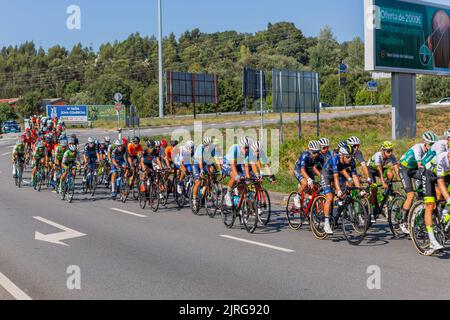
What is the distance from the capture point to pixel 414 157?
10.3 m

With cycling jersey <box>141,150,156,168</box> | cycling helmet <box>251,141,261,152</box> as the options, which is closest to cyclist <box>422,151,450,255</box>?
cycling helmet <box>251,141,261,152</box>

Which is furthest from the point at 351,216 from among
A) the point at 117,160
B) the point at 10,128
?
the point at 10,128

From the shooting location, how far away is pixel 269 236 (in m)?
11.1

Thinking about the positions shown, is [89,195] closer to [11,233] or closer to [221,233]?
[11,233]

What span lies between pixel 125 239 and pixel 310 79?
2054 cm

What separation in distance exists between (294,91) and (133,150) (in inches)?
537

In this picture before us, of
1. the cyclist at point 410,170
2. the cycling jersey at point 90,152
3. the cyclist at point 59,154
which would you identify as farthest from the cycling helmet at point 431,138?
the cycling jersey at point 90,152

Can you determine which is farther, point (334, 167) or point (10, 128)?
point (10, 128)

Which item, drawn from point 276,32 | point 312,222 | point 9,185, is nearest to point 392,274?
point 312,222

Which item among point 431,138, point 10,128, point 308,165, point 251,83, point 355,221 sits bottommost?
point 355,221

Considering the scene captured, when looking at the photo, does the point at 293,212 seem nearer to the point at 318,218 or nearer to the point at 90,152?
the point at 318,218

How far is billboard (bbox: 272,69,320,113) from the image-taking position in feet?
90.9

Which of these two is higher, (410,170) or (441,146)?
(441,146)

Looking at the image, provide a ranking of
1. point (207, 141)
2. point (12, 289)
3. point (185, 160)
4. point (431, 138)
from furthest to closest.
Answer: point (185, 160) < point (207, 141) < point (431, 138) < point (12, 289)
